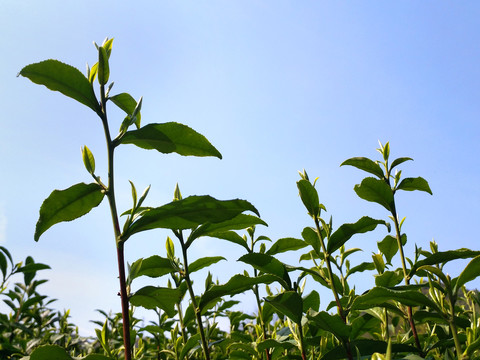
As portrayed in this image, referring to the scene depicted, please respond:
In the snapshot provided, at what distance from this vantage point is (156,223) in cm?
191

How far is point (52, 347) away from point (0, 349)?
2.72m

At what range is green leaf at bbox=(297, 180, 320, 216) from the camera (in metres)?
2.37

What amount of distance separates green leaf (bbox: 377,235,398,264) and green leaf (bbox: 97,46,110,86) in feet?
6.11

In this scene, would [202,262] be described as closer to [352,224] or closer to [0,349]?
[352,224]

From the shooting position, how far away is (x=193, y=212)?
75.9 inches

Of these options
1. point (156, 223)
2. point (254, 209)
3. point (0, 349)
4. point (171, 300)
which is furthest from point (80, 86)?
point (0, 349)

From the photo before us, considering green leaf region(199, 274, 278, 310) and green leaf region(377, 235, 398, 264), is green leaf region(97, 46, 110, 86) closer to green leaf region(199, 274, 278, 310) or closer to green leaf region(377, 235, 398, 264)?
green leaf region(199, 274, 278, 310)

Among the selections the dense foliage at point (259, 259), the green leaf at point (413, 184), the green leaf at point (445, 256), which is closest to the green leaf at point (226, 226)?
the dense foliage at point (259, 259)

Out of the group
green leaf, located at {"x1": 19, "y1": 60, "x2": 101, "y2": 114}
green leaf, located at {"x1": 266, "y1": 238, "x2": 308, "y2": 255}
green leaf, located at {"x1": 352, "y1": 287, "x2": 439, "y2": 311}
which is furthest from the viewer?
green leaf, located at {"x1": 266, "y1": 238, "x2": 308, "y2": 255}

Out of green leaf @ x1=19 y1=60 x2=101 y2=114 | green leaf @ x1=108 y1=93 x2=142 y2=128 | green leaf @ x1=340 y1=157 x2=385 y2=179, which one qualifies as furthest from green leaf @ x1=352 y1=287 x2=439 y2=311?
green leaf @ x1=19 y1=60 x2=101 y2=114

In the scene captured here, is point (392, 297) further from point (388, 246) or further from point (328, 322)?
point (388, 246)

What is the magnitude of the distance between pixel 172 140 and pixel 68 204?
55 centimetres

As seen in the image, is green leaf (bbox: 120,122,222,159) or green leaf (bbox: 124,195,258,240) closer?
green leaf (bbox: 124,195,258,240)

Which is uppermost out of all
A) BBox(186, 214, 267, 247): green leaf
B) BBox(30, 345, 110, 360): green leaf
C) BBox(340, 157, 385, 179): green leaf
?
BBox(340, 157, 385, 179): green leaf
